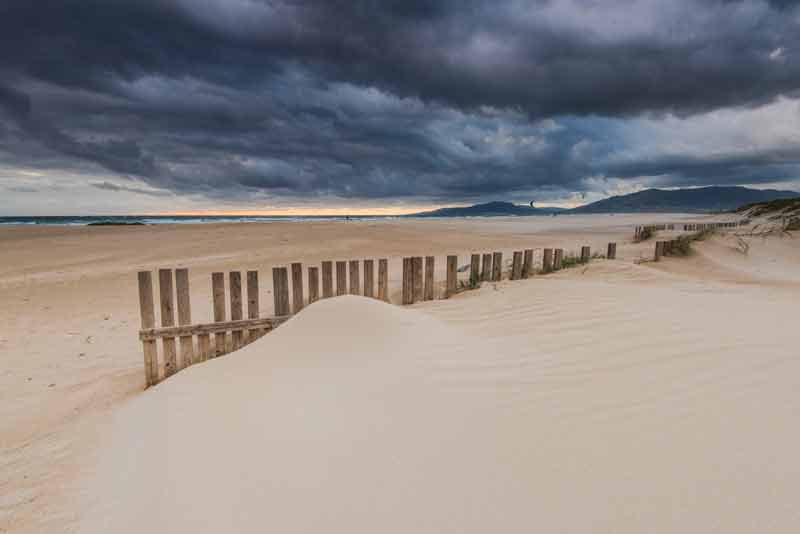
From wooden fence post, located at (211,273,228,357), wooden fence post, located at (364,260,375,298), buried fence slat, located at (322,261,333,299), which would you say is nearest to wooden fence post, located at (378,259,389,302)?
wooden fence post, located at (364,260,375,298)

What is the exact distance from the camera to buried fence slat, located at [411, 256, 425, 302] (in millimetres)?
6250

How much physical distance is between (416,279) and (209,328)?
10.3 feet

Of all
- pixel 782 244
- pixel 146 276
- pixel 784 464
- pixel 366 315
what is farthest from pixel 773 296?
pixel 782 244

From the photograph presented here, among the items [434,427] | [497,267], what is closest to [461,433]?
[434,427]

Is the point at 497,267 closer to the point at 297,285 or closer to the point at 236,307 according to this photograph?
the point at 297,285

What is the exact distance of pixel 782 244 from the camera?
13555 mm

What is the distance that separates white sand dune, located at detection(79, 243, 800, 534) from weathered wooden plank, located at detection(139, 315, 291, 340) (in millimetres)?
707

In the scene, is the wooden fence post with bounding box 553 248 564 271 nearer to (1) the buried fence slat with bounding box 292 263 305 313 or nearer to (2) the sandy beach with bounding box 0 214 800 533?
(2) the sandy beach with bounding box 0 214 800 533

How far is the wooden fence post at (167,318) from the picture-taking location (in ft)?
13.6

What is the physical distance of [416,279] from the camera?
6.33 meters

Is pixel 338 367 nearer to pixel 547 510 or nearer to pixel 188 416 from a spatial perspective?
pixel 188 416

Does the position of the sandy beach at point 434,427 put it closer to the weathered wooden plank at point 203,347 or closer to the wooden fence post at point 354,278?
the weathered wooden plank at point 203,347

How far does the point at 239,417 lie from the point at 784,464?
303cm

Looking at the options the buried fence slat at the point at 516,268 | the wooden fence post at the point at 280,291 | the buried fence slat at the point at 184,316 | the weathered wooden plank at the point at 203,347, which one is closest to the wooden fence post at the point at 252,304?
the wooden fence post at the point at 280,291
